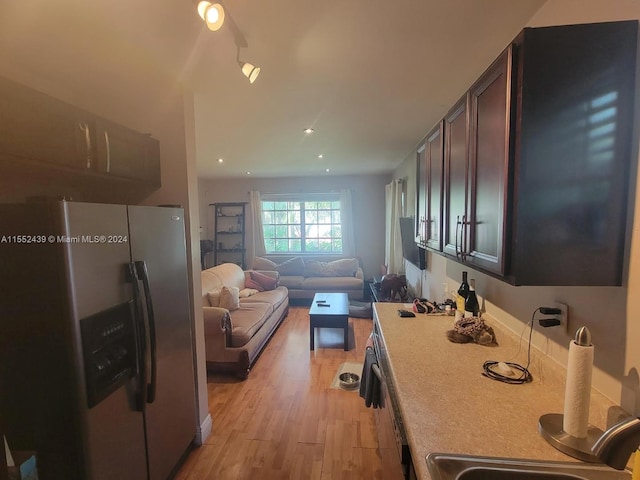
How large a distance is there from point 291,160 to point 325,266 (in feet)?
7.61

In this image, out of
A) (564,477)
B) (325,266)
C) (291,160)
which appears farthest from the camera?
(325,266)

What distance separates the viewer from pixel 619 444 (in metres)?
0.78

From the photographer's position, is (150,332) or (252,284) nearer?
(150,332)

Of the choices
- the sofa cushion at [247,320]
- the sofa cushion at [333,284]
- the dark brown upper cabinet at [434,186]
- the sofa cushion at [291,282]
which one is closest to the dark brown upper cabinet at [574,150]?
the dark brown upper cabinet at [434,186]

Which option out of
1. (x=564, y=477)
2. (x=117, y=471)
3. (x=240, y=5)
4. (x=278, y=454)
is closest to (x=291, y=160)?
(x=240, y=5)

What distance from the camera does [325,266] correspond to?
6.08 metres

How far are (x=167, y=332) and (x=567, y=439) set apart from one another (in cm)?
180

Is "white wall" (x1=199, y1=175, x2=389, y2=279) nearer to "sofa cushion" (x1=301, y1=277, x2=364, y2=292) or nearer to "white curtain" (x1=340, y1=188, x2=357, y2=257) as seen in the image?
"white curtain" (x1=340, y1=188, x2=357, y2=257)

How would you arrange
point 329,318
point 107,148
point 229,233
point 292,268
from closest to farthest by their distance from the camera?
point 107,148 < point 329,318 < point 292,268 < point 229,233

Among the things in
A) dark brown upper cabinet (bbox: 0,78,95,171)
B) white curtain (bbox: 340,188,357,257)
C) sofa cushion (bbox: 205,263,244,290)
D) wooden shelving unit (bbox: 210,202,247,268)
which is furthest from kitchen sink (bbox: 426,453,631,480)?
wooden shelving unit (bbox: 210,202,247,268)

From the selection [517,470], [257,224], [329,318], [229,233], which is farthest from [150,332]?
[229,233]

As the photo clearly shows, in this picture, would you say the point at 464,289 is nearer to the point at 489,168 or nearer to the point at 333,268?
the point at 489,168

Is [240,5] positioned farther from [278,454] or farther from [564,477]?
[278,454]

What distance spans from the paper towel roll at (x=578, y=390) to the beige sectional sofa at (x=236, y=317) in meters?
2.62
